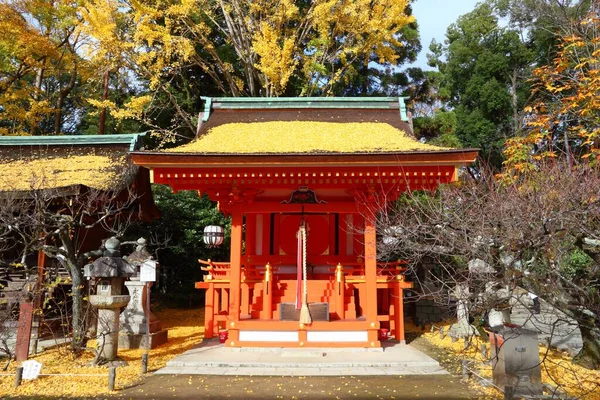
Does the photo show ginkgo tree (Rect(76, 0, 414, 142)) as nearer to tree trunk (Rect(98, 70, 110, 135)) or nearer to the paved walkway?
tree trunk (Rect(98, 70, 110, 135))

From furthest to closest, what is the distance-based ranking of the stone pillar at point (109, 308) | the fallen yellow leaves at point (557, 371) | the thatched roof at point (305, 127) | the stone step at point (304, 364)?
1. the thatched roof at point (305, 127)
2. the stone pillar at point (109, 308)
3. the stone step at point (304, 364)
4. the fallen yellow leaves at point (557, 371)

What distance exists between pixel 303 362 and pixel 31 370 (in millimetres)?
4876

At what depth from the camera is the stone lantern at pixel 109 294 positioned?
8391mm

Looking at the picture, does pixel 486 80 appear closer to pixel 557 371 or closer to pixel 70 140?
pixel 557 371

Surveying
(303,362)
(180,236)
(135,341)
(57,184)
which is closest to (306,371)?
(303,362)

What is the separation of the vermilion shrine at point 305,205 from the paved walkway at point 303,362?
1.07 ft

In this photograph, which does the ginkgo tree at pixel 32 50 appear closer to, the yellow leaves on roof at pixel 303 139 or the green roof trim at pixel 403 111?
the yellow leaves on roof at pixel 303 139

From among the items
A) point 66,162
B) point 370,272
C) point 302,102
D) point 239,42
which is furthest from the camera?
point 239,42

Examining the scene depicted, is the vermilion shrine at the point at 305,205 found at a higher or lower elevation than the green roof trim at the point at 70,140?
lower

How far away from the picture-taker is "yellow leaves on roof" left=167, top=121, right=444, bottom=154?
31.2 feet

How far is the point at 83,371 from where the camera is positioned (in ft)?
25.5

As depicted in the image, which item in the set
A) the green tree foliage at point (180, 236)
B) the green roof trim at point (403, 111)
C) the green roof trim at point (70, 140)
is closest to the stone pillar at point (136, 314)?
the green roof trim at point (70, 140)

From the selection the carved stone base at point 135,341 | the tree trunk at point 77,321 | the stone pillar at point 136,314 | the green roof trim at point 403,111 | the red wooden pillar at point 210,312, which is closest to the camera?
the tree trunk at point 77,321

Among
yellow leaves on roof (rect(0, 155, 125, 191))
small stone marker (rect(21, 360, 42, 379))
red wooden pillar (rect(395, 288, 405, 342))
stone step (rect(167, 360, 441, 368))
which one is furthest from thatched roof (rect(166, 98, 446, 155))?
small stone marker (rect(21, 360, 42, 379))
